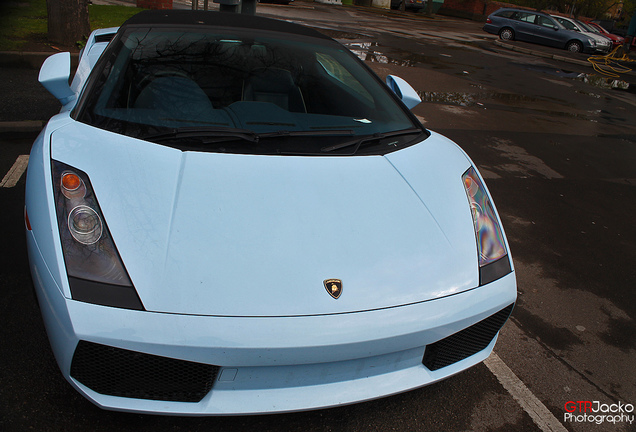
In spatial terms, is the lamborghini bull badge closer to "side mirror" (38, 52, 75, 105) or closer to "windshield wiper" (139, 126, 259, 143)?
"windshield wiper" (139, 126, 259, 143)

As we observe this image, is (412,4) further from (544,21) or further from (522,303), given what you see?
(522,303)

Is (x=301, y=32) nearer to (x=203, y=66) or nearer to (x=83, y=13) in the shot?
(x=203, y=66)

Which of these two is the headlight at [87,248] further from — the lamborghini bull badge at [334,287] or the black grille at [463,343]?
the black grille at [463,343]

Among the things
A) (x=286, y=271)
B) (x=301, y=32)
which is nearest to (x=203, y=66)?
(x=301, y=32)

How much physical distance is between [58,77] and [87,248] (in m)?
A: 1.46

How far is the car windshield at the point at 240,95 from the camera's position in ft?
7.30

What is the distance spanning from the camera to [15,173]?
388 cm

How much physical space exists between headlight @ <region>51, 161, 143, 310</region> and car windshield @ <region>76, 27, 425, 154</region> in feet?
1.32

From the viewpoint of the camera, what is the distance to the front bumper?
1496 millimetres

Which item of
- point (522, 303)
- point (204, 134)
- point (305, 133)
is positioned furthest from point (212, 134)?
point (522, 303)

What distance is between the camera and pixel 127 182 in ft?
6.15

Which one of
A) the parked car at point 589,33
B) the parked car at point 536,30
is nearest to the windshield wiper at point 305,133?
the parked car at point 536,30

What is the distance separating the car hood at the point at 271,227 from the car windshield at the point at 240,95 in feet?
0.47

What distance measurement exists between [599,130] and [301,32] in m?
6.94
